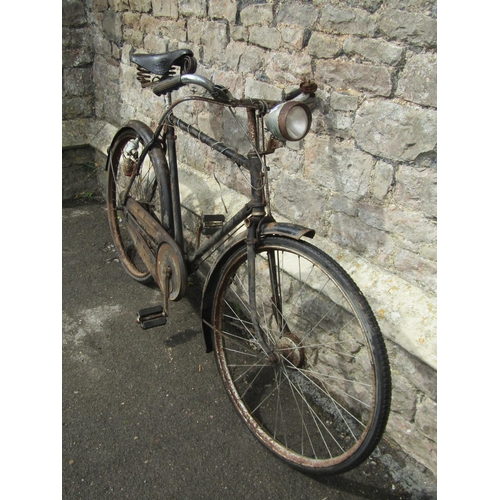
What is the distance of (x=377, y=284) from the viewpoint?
2.64 metres

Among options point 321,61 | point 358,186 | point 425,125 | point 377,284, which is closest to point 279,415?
point 377,284

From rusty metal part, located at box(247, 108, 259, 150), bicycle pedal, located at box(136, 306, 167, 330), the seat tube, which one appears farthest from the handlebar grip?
bicycle pedal, located at box(136, 306, 167, 330)

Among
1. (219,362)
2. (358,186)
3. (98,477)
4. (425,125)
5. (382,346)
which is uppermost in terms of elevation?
(425,125)

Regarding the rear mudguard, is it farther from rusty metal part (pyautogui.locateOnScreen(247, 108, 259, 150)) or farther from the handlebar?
the handlebar

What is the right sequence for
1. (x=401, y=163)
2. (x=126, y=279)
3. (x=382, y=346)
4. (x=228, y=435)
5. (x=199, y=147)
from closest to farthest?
(x=382, y=346) < (x=401, y=163) < (x=228, y=435) < (x=199, y=147) < (x=126, y=279)

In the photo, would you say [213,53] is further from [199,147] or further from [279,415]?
[279,415]

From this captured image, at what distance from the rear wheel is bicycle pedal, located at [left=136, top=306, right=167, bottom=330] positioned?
1.91 ft

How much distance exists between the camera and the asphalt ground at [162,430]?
2.55 metres

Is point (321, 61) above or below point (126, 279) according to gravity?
above

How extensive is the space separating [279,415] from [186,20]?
2587 mm

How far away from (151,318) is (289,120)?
5.08ft

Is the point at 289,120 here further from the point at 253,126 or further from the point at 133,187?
the point at 133,187

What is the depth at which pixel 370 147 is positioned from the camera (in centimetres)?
257

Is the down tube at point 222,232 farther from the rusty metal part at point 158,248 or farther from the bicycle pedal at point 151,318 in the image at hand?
the bicycle pedal at point 151,318
